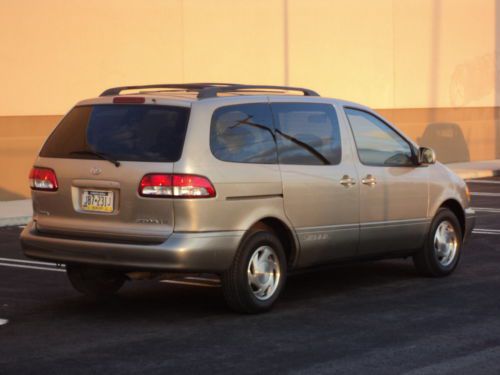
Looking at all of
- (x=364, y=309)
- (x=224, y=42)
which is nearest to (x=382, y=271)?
(x=364, y=309)

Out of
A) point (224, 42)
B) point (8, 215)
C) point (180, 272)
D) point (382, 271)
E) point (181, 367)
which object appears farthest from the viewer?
point (224, 42)

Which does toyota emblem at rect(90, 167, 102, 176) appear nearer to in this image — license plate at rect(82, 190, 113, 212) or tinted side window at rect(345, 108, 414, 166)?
license plate at rect(82, 190, 113, 212)

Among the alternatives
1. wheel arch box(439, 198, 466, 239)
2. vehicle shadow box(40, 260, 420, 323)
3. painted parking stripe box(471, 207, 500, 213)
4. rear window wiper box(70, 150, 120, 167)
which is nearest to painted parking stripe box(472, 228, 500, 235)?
painted parking stripe box(471, 207, 500, 213)

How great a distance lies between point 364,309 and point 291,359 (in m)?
1.97

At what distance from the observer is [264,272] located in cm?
902

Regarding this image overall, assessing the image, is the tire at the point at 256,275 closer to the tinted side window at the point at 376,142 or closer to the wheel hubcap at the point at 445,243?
the tinted side window at the point at 376,142

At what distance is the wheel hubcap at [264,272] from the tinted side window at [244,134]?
2.34 feet

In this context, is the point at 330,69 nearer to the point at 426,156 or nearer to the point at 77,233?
the point at 426,156

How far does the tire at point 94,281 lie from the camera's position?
962 cm

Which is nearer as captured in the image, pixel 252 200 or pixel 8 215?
pixel 252 200

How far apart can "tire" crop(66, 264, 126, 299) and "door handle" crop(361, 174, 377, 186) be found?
2.19m

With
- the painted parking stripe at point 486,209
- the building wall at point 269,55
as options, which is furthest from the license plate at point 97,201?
the building wall at point 269,55

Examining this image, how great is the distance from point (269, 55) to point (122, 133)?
14.9 m

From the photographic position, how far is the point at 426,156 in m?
10.6
